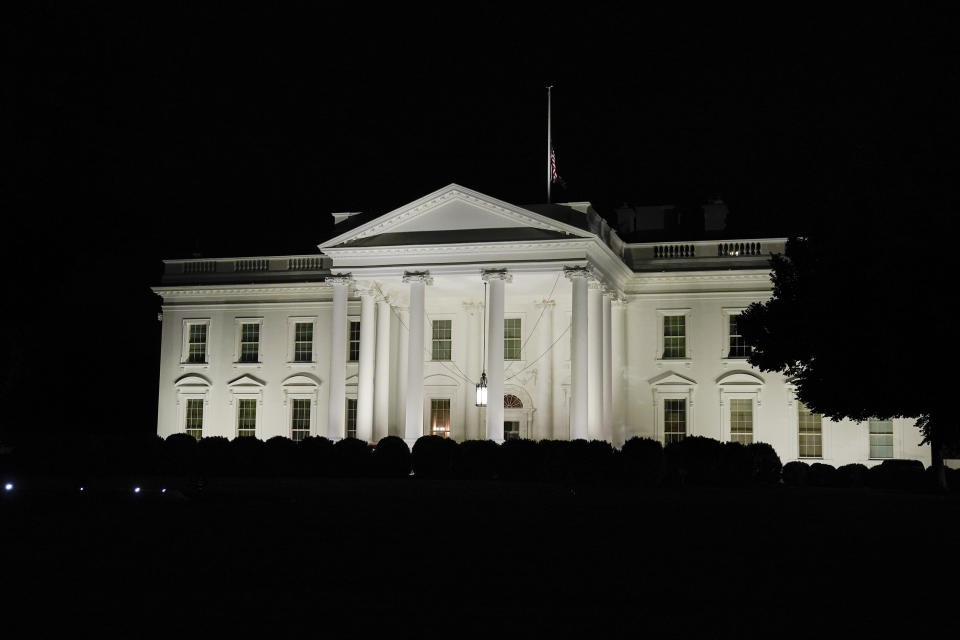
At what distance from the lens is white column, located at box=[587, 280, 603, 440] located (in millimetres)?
38125

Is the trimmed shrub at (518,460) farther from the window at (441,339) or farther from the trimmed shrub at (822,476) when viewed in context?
the window at (441,339)

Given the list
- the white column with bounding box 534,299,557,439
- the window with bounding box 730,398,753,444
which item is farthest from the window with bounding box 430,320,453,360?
the window with bounding box 730,398,753,444

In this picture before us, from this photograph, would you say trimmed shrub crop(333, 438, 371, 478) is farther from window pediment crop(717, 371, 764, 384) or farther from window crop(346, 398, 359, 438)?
window pediment crop(717, 371, 764, 384)

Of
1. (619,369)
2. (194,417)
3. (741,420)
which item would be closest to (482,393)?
(619,369)

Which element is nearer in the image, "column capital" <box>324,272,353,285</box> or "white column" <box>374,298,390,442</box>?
"column capital" <box>324,272,353,285</box>

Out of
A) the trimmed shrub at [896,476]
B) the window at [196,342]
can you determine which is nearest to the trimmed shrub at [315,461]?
the window at [196,342]

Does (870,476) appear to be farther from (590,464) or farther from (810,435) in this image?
(590,464)

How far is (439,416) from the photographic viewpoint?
144 ft

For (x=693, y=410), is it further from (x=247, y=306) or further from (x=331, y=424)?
(x=247, y=306)

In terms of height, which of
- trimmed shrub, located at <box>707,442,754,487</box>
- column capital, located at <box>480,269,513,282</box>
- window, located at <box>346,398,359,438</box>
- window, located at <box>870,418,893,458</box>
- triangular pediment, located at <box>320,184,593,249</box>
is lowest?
trimmed shrub, located at <box>707,442,754,487</box>

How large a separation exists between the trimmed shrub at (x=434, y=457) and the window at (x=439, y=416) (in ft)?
43.5

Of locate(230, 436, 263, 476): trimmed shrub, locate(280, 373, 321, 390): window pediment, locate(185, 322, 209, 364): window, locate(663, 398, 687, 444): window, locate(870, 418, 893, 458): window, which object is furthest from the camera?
A: locate(185, 322, 209, 364): window

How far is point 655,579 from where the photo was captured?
8734mm

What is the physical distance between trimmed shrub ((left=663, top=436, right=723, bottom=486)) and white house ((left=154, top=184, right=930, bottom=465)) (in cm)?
710
